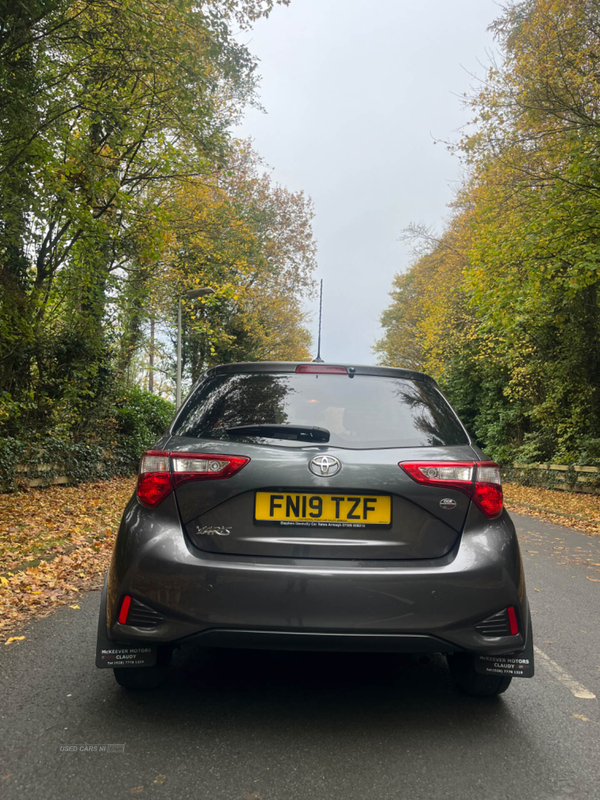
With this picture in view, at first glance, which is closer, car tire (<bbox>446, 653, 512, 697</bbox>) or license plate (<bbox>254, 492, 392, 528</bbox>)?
license plate (<bbox>254, 492, 392, 528</bbox>)

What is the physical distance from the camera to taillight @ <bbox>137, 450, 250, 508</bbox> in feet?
9.41

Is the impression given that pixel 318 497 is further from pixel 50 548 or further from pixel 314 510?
pixel 50 548

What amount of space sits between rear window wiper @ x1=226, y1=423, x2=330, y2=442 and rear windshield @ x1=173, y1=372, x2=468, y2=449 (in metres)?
0.03

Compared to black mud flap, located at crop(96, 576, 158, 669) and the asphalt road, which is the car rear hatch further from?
the asphalt road

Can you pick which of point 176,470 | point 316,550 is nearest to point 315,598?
point 316,550

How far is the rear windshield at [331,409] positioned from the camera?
3.05 metres

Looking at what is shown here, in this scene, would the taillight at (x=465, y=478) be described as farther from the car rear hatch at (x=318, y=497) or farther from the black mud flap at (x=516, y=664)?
the black mud flap at (x=516, y=664)

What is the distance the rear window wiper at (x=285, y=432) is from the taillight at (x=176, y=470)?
0.17m

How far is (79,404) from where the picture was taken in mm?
16016

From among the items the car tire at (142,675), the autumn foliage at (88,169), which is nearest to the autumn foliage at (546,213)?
the autumn foliage at (88,169)

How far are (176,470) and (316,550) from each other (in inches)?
27.3

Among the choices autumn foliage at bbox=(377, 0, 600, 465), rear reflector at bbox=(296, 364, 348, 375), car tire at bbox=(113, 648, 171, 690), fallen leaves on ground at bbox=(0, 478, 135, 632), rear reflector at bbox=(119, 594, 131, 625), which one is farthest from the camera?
autumn foliage at bbox=(377, 0, 600, 465)

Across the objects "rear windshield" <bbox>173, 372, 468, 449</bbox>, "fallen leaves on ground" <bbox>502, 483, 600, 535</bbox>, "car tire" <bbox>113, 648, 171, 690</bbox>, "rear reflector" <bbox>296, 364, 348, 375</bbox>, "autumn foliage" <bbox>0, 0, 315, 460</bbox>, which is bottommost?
"fallen leaves on ground" <bbox>502, 483, 600, 535</bbox>

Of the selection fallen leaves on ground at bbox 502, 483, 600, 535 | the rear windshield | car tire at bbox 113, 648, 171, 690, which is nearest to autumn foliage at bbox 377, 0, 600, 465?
fallen leaves on ground at bbox 502, 483, 600, 535
